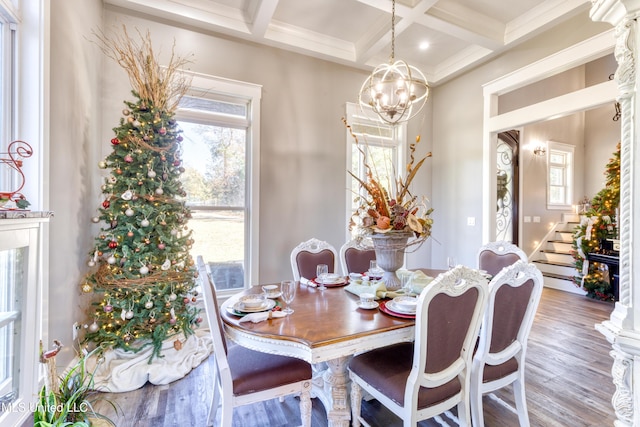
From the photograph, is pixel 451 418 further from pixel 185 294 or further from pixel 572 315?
pixel 572 315

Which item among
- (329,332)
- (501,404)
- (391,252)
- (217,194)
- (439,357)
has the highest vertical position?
(217,194)

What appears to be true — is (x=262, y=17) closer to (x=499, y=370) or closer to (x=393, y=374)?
(x=393, y=374)

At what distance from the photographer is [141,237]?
239 centimetres

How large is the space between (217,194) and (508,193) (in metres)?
5.39

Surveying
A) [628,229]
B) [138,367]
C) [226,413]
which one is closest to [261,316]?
[226,413]

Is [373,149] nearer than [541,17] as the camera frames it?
No

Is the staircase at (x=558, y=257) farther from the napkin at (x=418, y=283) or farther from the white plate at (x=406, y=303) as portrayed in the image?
the white plate at (x=406, y=303)

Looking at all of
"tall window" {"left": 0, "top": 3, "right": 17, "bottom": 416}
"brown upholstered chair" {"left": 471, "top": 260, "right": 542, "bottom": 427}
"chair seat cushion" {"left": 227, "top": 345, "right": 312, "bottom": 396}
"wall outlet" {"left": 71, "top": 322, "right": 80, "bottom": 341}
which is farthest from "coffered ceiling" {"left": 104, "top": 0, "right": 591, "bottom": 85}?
"chair seat cushion" {"left": 227, "top": 345, "right": 312, "bottom": 396}

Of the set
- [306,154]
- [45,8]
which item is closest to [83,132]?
[45,8]

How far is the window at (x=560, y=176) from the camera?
20.1 feet

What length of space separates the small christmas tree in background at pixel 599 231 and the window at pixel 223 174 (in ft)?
16.8

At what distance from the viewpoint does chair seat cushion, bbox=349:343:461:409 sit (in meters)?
1.45

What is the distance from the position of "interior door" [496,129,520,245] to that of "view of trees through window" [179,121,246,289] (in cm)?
491

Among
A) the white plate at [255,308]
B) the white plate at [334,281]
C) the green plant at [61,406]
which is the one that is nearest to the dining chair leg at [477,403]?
the white plate at [334,281]
